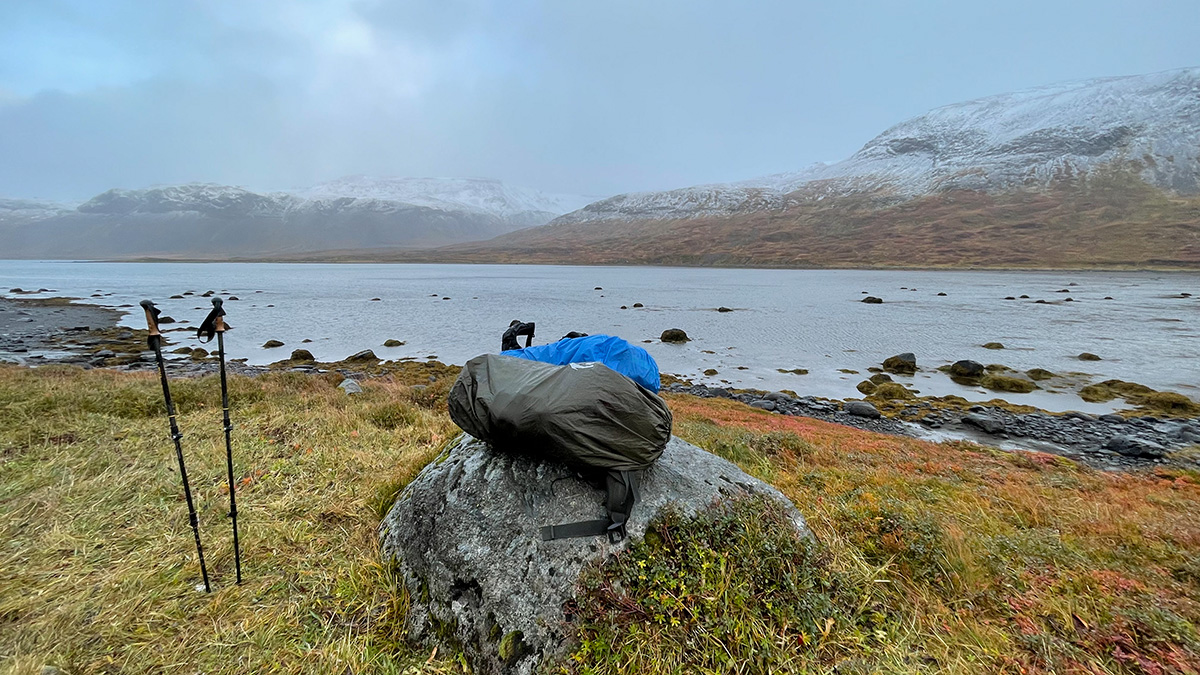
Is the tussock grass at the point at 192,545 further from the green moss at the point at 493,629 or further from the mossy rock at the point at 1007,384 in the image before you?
the mossy rock at the point at 1007,384

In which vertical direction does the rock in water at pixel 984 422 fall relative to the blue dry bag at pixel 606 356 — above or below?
below

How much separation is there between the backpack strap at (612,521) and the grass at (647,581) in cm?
A: 23

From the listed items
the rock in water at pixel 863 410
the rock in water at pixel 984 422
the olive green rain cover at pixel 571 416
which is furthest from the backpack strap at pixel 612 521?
the rock in water at pixel 984 422

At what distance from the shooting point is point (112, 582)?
390 cm

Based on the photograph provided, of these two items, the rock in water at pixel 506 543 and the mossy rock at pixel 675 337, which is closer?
the rock in water at pixel 506 543

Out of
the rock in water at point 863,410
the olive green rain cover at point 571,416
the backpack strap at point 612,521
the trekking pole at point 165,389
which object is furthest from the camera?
the rock in water at point 863,410

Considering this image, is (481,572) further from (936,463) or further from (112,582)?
(936,463)

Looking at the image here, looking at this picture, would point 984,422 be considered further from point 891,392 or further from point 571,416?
point 571,416

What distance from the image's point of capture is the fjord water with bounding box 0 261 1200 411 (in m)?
27.4

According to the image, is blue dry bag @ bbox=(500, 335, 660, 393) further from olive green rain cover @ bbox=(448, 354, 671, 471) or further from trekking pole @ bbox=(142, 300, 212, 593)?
trekking pole @ bbox=(142, 300, 212, 593)

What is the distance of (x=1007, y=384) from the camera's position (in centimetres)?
2339

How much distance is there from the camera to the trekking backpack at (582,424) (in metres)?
3.64

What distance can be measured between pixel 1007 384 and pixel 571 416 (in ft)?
93.4

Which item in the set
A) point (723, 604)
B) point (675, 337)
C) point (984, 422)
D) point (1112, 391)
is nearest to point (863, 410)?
point (984, 422)
